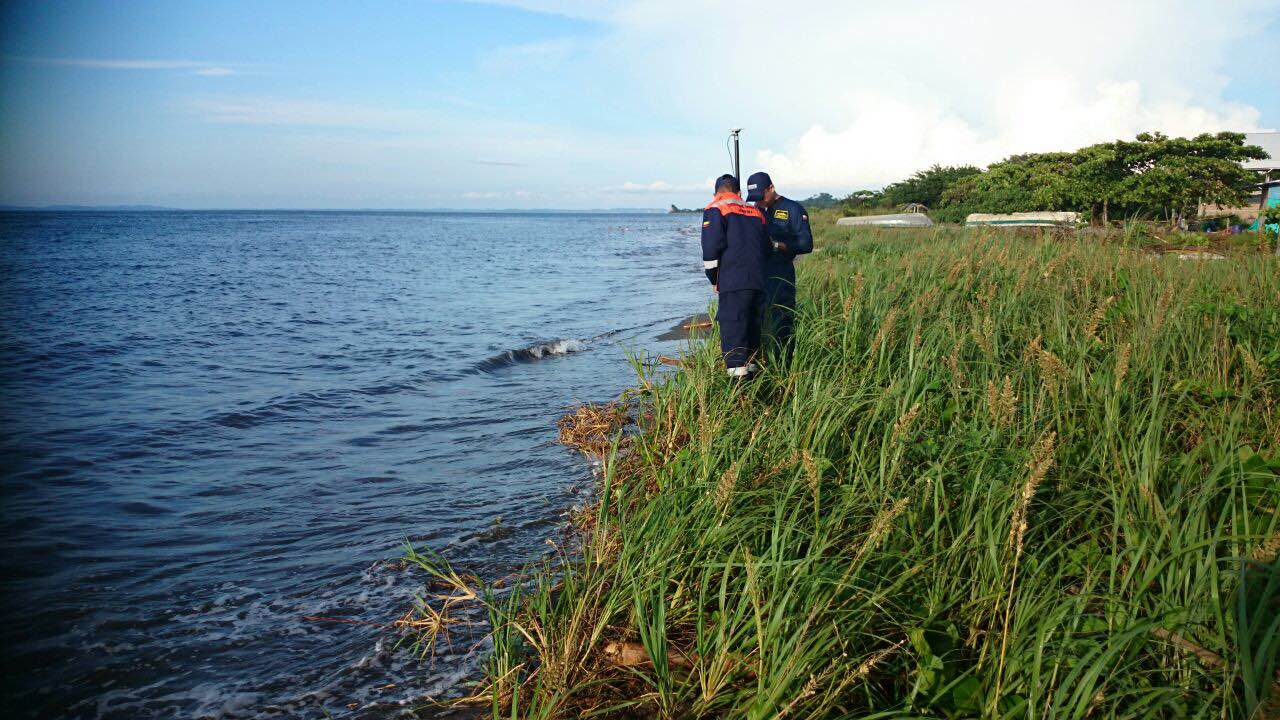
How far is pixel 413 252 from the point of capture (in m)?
42.3

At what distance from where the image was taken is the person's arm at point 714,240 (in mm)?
5824

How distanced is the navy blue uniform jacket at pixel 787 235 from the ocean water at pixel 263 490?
221cm

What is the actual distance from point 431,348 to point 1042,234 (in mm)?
10367

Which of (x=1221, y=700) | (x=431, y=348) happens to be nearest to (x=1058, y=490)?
(x=1221, y=700)

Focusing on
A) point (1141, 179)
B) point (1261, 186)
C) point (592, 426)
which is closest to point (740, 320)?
point (592, 426)

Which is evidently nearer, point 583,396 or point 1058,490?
point 1058,490

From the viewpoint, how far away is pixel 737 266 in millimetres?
5805

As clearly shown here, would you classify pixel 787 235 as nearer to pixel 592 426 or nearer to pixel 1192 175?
pixel 592 426

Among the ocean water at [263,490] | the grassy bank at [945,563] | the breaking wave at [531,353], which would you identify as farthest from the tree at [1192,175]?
the grassy bank at [945,563]

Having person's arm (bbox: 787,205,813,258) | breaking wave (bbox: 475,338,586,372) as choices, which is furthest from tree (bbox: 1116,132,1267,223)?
person's arm (bbox: 787,205,813,258)

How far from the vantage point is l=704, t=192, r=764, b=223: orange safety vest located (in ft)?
19.1

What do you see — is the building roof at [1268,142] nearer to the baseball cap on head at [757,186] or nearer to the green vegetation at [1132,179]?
the green vegetation at [1132,179]

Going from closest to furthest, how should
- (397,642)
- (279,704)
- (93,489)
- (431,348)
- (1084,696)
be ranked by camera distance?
(1084,696), (279,704), (397,642), (93,489), (431,348)

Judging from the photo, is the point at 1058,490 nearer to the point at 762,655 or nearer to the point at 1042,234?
the point at 762,655
